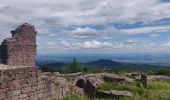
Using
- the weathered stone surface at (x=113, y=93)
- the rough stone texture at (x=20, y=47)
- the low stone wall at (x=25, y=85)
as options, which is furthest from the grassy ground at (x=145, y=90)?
the low stone wall at (x=25, y=85)

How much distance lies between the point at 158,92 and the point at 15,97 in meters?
11.1

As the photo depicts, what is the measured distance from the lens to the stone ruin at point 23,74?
1382cm

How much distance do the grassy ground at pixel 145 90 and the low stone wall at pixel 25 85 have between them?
19.4 feet

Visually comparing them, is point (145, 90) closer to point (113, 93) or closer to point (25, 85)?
point (113, 93)

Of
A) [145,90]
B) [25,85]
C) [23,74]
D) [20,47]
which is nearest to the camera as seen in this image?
[23,74]

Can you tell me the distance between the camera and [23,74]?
14.5 metres

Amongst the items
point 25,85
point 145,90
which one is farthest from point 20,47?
point 145,90

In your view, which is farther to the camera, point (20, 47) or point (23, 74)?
point (20, 47)

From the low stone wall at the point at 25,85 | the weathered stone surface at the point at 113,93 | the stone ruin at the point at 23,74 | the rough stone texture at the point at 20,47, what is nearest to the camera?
the low stone wall at the point at 25,85

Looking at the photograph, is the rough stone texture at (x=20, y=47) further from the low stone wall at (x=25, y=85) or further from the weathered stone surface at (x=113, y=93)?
the low stone wall at (x=25, y=85)

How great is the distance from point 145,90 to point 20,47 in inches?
335

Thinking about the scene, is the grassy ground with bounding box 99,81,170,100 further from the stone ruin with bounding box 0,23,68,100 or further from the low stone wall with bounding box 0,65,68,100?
the low stone wall with bounding box 0,65,68,100

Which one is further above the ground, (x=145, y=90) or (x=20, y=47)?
(x=20, y=47)

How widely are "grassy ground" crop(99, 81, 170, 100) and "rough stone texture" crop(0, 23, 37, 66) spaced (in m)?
5.18
